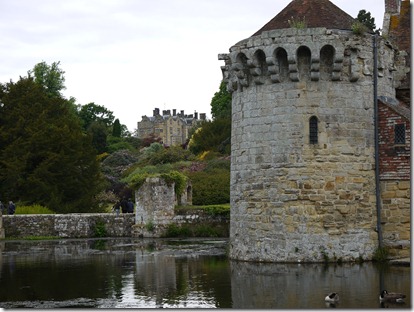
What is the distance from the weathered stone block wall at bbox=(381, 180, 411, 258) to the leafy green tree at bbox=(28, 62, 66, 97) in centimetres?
5484

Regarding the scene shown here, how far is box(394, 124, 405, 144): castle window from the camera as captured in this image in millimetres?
20795

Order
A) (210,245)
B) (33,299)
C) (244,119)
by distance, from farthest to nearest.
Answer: (210,245), (244,119), (33,299)

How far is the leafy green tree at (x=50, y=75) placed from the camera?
73.1 meters

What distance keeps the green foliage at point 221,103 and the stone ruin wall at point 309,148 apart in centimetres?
4811

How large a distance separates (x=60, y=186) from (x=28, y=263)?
21853 mm

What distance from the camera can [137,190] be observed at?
33.2 meters

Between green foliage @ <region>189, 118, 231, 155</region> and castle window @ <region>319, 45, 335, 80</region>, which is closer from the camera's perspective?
Result: castle window @ <region>319, 45, 335, 80</region>

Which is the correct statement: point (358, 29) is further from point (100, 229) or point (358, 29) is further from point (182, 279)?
point (100, 229)

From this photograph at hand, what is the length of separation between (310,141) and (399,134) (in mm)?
2332

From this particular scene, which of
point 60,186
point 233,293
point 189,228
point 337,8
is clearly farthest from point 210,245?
point 60,186

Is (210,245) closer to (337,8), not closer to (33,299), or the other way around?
(337,8)

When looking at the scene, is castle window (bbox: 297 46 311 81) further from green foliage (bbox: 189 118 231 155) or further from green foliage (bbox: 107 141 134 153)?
green foliage (bbox: 107 141 134 153)

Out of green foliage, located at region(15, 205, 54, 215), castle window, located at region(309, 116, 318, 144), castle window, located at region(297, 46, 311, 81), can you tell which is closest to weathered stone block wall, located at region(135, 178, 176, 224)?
green foliage, located at region(15, 205, 54, 215)

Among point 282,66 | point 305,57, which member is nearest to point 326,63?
point 305,57
